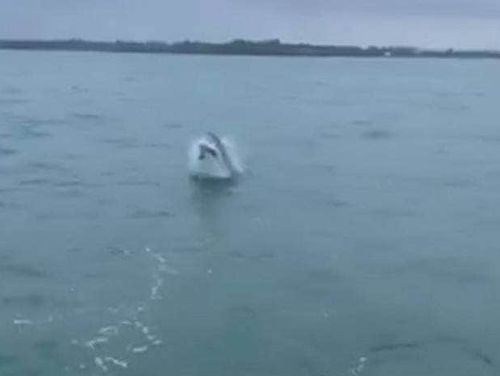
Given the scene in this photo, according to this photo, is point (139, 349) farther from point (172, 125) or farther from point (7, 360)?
point (172, 125)

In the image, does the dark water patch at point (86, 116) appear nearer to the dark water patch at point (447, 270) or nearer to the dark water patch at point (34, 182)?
the dark water patch at point (34, 182)

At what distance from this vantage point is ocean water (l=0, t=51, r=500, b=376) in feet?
23.3

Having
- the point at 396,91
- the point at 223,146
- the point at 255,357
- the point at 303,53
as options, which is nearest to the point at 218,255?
the point at 255,357

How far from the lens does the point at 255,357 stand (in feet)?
22.7

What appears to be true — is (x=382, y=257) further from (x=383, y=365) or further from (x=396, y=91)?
(x=396, y=91)

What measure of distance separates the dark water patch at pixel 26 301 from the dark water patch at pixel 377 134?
31.4 feet

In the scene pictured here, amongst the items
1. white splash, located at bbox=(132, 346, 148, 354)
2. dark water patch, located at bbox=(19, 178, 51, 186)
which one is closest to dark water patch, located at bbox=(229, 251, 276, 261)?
white splash, located at bbox=(132, 346, 148, 354)

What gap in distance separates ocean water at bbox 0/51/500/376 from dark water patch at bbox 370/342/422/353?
19 millimetres

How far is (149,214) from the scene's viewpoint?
35.0 ft

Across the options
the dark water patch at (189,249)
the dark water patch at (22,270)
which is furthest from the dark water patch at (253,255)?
the dark water patch at (22,270)

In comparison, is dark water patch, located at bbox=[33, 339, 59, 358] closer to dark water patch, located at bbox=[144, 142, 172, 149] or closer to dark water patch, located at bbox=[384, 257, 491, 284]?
dark water patch, located at bbox=[384, 257, 491, 284]

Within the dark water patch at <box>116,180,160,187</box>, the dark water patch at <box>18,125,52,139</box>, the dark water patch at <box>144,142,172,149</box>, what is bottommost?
the dark water patch at <box>18,125,52,139</box>

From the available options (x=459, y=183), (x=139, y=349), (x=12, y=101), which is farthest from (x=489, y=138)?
(x=139, y=349)

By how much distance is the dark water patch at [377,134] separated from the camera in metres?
17.0
